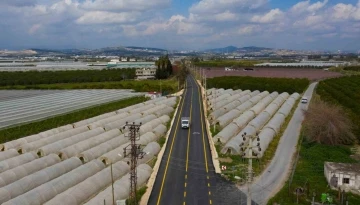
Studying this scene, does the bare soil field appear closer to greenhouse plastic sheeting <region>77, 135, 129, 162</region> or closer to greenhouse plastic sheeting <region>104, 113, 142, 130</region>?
greenhouse plastic sheeting <region>104, 113, 142, 130</region>

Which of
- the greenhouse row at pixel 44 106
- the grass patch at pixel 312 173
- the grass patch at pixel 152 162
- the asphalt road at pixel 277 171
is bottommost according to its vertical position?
the greenhouse row at pixel 44 106

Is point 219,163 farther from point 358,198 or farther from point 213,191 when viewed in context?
point 358,198

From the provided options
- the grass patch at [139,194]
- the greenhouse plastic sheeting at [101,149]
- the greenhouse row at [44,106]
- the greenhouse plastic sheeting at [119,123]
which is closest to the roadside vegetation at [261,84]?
the greenhouse row at [44,106]

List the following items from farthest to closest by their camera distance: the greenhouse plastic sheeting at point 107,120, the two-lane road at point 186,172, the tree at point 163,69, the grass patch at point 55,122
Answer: the tree at point 163,69 → the greenhouse plastic sheeting at point 107,120 → the grass patch at point 55,122 → the two-lane road at point 186,172

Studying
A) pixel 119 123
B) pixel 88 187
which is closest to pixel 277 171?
→ pixel 88 187

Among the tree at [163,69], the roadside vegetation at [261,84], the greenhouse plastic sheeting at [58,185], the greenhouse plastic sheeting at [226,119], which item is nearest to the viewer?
the greenhouse plastic sheeting at [58,185]

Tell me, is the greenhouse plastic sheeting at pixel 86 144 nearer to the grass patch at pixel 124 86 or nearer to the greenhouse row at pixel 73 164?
the greenhouse row at pixel 73 164

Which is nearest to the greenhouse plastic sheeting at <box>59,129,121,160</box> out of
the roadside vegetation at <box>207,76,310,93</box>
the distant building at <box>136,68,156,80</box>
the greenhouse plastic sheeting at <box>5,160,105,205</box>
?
the greenhouse plastic sheeting at <box>5,160,105,205</box>
